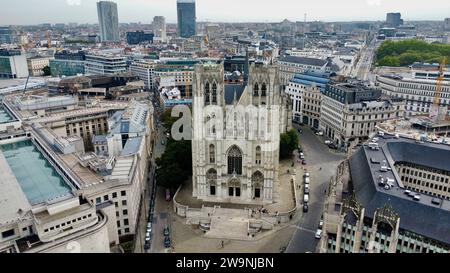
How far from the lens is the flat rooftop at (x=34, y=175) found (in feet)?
147

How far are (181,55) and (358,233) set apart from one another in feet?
497

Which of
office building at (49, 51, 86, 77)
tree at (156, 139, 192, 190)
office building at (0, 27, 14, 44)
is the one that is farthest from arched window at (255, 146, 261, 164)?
office building at (49, 51, 86, 77)

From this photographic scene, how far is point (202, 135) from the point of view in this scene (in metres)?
58.4

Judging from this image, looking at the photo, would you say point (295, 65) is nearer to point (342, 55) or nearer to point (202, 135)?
point (342, 55)

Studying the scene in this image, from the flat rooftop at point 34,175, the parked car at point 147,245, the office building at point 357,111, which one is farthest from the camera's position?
the office building at point 357,111

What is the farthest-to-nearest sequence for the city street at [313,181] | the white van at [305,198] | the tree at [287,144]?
the tree at [287,144] < the white van at [305,198] < the city street at [313,181]

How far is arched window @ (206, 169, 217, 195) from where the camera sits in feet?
198

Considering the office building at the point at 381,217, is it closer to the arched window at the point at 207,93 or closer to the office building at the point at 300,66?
the arched window at the point at 207,93

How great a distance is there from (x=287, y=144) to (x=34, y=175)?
156 feet

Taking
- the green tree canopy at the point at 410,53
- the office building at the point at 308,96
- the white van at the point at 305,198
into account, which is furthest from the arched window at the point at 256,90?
the green tree canopy at the point at 410,53

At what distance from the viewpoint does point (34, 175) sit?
50469 millimetres

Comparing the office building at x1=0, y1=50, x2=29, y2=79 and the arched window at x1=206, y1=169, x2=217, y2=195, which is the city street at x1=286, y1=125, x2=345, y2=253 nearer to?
the arched window at x1=206, y1=169, x2=217, y2=195

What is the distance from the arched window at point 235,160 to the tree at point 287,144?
1998 cm

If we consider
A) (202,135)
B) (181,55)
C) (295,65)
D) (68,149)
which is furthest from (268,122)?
(181,55)
